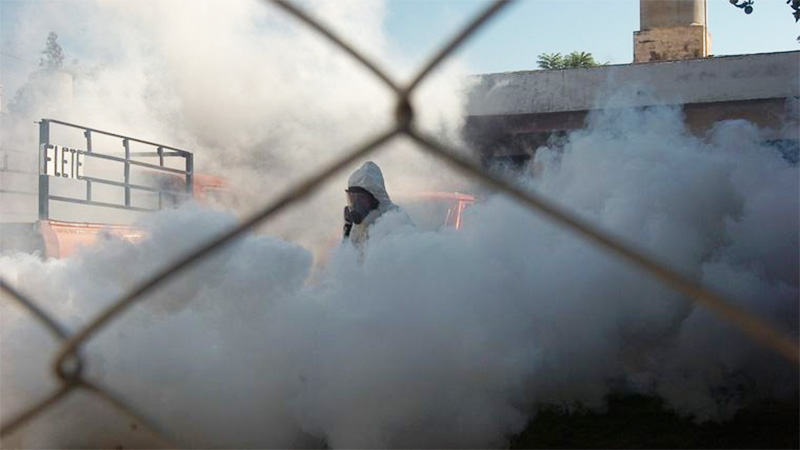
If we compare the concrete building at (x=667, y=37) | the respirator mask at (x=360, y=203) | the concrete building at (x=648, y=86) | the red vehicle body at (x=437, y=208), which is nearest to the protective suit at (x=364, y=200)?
the respirator mask at (x=360, y=203)

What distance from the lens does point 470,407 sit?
4.21 meters

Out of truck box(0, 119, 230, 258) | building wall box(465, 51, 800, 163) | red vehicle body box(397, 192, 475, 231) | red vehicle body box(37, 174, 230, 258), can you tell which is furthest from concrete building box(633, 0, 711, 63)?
red vehicle body box(37, 174, 230, 258)

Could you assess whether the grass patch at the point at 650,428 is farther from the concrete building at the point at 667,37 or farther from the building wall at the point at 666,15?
the concrete building at the point at 667,37

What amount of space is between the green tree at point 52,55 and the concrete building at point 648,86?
5179mm

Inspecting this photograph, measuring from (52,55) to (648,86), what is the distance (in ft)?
23.3

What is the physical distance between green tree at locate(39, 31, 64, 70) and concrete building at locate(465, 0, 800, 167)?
518cm

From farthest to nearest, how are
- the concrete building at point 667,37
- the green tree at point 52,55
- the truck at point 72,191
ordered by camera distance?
the concrete building at point 667,37
the green tree at point 52,55
the truck at point 72,191

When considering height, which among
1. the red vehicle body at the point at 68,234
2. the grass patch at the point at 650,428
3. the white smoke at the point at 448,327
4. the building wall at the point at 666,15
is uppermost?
the building wall at the point at 666,15

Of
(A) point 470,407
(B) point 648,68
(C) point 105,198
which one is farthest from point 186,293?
(B) point 648,68

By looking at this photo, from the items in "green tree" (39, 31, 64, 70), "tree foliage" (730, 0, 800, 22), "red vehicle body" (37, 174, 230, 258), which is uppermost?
"green tree" (39, 31, 64, 70)

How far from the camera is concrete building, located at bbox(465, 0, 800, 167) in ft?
44.8

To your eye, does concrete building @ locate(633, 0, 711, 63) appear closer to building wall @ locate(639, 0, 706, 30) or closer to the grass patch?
building wall @ locate(639, 0, 706, 30)

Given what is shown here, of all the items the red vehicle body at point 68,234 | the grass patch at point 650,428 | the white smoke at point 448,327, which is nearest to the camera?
the grass patch at point 650,428

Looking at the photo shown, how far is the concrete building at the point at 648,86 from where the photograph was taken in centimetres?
1364
